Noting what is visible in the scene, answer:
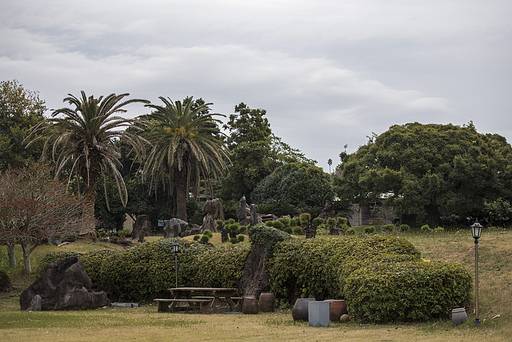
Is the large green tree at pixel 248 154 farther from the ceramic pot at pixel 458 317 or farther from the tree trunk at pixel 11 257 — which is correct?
the ceramic pot at pixel 458 317

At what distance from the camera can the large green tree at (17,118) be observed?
32.2 metres

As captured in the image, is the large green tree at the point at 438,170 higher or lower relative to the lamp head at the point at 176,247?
A: higher

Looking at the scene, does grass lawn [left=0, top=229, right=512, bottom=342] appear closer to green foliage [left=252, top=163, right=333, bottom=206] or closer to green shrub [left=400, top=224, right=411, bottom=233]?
green shrub [left=400, top=224, right=411, bottom=233]

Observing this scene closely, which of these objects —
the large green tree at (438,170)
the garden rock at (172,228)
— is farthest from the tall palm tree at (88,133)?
the large green tree at (438,170)

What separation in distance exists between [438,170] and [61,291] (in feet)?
70.3

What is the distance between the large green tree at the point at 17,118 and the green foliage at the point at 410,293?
28.7 metres

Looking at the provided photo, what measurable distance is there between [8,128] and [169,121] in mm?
12527

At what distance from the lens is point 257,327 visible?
8.70 m

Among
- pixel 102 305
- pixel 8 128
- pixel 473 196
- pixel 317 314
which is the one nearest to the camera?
pixel 317 314

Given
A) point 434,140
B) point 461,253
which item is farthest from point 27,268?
point 434,140

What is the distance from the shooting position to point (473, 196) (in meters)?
26.3

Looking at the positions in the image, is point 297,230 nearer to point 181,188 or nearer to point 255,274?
point 181,188

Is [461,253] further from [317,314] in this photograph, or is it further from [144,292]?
[144,292]

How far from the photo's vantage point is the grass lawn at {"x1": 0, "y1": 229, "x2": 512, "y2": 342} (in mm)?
7391
